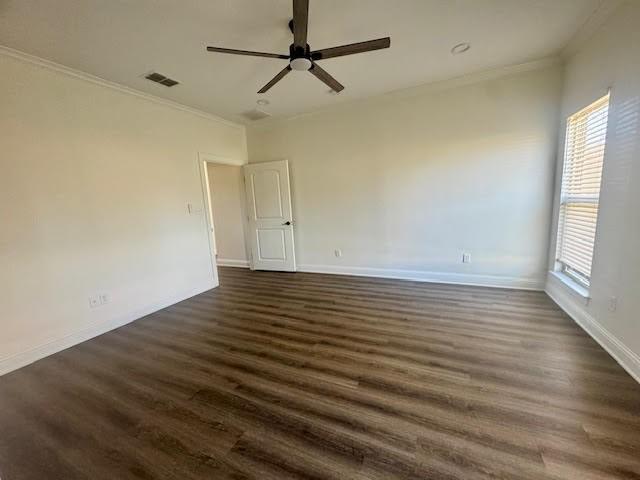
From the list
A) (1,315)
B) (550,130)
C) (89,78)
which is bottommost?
(1,315)

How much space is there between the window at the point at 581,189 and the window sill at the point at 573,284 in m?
0.04

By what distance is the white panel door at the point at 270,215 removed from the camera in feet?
15.7

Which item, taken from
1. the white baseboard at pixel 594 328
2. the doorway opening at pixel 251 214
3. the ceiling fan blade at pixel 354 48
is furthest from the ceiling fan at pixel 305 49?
the white baseboard at pixel 594 328

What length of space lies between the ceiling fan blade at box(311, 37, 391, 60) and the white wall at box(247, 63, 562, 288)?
2.18 metres

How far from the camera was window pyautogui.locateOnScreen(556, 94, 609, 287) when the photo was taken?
96.9 inches

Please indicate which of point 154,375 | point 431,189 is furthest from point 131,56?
point 431,189

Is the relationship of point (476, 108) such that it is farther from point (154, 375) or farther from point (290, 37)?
point (154, 375)

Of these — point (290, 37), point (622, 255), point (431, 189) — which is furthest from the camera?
point (431, 189)

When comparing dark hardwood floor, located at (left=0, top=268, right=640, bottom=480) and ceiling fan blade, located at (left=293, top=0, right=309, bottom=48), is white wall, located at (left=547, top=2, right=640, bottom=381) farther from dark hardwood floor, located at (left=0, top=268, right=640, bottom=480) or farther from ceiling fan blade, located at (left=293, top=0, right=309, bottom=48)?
ceiling fan blade, located at (left=293, top=0, right=309, bottom=48)

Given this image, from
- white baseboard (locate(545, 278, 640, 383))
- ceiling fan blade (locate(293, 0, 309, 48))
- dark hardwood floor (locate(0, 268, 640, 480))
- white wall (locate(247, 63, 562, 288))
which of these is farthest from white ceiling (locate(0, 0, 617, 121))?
dark hardwood floor (locate(0, 268, 640, 480))

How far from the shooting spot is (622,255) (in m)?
2.02

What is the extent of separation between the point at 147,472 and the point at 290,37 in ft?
10.4

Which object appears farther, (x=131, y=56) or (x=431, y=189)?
(x=431, y=189)

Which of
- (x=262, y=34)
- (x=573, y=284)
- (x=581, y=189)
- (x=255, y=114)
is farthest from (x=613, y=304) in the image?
(x=255, y=114)
